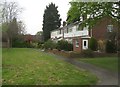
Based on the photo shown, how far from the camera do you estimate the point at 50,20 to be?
8562 centimetres

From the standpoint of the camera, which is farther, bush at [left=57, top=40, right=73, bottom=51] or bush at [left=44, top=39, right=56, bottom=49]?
bush at [left=44, top=39, right=56, bottom=49]

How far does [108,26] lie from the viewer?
152 ft

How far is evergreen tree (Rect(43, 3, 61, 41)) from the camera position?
8556 cm

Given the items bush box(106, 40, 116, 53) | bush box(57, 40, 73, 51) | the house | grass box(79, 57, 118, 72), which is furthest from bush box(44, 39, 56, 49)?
the house

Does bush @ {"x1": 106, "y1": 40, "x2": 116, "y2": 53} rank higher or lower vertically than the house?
lower

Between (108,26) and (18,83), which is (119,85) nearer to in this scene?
(18,83)

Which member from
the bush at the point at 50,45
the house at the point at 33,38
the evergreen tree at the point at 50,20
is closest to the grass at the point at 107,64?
the bush at the point at 50,45

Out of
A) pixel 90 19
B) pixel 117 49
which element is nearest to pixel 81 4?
pixel 90 19

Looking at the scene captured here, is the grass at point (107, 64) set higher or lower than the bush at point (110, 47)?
lower

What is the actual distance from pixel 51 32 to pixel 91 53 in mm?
51172

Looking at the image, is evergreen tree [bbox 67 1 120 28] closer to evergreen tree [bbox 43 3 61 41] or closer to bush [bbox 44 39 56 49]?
bush [bbox 44 39 56 49]

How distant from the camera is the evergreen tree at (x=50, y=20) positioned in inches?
3369

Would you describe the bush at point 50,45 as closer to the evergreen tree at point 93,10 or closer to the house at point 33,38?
the evergreen tree at point 93,10

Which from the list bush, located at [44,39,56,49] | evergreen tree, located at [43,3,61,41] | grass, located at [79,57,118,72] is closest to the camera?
grass, located at [79,57,118,72]
